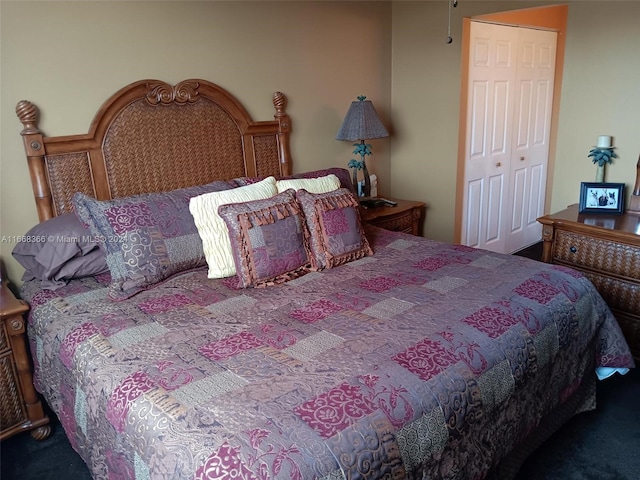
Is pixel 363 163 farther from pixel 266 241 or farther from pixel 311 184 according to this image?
pixel 266 241

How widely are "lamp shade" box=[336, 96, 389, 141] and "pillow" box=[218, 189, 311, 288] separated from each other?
1.10m

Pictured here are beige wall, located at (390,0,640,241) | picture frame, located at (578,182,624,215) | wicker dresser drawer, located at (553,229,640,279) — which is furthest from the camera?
beige wall, located at (390,0,640,241)

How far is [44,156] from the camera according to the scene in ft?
7.50

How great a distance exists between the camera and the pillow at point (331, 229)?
2309mm

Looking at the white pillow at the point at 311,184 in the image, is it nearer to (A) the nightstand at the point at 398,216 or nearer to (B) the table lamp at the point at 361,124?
(A) the nightstand at the point at 398,216

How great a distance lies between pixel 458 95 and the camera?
11.2 feet

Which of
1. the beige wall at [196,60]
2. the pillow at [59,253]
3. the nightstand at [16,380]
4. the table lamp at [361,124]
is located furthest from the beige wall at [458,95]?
the nightstand at [16,380]

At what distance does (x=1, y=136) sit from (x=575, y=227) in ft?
9.54

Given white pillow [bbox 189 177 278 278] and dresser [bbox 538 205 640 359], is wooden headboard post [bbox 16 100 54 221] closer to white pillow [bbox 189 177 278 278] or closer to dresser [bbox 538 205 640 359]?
white pillow [bbox 189 177 278 278]

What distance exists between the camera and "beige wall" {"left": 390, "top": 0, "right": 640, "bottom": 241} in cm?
294

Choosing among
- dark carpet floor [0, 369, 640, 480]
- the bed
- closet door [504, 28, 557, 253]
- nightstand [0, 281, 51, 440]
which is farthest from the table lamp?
nightstand [0, 281, 51, 440]

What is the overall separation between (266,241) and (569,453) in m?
1.56

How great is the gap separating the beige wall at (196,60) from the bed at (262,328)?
0.32ft

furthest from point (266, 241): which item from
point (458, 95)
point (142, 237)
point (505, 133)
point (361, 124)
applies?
point (505, 133)
